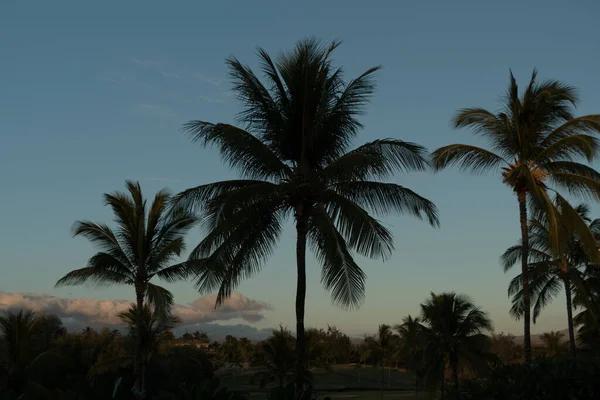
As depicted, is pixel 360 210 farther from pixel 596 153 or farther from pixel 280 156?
pixel 596 153

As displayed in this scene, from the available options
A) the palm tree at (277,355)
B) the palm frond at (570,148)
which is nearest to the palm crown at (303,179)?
the palm frond at (570,148)

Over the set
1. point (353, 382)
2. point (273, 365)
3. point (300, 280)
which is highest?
point (300, 280)

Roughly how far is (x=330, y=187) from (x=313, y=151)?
1254 mm

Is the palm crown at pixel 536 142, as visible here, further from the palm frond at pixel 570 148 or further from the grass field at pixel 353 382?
the grass field at pixel 353 382

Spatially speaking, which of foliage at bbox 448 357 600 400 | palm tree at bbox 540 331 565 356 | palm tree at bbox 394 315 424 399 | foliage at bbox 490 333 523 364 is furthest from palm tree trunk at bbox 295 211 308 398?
foliage at bbox 490 333 523 364

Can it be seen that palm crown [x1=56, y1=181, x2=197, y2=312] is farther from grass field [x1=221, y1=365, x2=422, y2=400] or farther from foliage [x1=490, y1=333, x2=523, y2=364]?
foliage [x1=490, y1=333, x2=523, y2=364]

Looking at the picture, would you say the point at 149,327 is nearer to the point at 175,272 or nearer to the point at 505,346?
the point at 175,272

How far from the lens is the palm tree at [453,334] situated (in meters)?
34.6

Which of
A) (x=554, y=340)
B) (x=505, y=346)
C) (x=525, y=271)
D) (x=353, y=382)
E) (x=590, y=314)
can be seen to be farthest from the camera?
(x=505, y=346)

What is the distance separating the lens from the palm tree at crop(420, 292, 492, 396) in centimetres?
3462

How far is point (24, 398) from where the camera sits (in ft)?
10.8

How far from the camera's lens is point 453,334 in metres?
35.2

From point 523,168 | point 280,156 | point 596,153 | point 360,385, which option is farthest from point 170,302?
point 360,385

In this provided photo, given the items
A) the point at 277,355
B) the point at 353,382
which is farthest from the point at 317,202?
the point at 353,382
